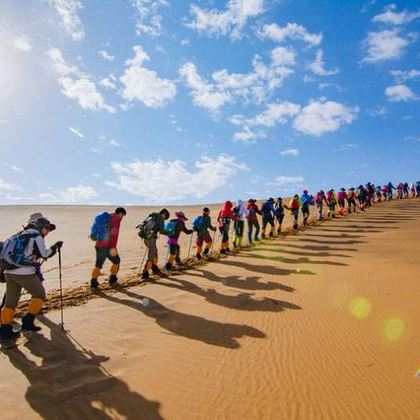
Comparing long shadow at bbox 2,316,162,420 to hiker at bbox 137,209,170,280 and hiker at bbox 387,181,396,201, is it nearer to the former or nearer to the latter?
hiker at bbox 137,209,170,280

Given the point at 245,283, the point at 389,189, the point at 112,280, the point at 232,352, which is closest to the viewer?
the point at 232,352

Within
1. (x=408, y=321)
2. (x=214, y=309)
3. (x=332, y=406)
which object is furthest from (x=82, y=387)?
(x=408, y=321)

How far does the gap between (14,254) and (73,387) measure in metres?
2.62

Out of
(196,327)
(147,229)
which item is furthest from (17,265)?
(147,229)

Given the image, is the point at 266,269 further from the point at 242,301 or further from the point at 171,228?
the point at 242,301

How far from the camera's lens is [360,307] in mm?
9055

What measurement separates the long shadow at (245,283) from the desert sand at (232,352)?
0.05m

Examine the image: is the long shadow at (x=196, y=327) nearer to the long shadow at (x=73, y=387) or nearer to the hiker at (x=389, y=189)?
the long shadow at (x=73, y=387)

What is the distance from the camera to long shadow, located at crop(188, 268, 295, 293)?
10859 mm

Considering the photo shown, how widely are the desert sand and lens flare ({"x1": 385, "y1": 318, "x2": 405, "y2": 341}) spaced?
2 centimetres

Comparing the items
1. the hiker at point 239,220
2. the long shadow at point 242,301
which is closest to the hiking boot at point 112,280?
the long shadow at point 242,301

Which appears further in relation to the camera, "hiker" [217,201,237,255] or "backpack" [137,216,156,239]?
"hiker" [217,201,237,255]

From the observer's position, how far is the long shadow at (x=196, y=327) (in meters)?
7.27

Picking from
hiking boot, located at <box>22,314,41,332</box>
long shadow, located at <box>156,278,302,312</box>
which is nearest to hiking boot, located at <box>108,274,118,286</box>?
long shadow, located at <box>156,278,302,312</box>
